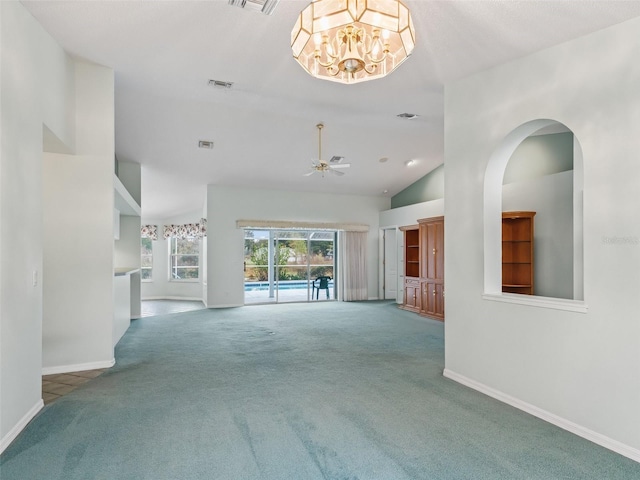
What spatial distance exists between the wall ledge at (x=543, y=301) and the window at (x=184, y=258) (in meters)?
9.12

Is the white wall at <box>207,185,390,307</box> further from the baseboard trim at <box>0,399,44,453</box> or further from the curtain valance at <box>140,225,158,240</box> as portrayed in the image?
the baseboard trim at <box>0,399,44,453</box>

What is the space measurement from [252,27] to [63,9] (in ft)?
4.80

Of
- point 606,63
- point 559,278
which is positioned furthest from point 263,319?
point 606,63

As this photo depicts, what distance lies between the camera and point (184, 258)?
1134 cm

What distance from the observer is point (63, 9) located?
3.13m

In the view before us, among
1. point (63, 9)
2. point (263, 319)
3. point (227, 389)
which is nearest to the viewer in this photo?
point (63, 9)

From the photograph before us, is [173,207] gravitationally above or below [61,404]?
above

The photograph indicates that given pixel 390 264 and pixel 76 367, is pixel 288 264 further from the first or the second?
pixel 76 367

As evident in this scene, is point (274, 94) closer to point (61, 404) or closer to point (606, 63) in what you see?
point (606, 63)

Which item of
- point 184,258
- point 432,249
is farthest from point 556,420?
point 184,258

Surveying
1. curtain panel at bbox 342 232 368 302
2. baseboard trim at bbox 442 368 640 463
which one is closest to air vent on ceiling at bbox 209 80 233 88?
baseboard trim at bbox 442 368 640 463

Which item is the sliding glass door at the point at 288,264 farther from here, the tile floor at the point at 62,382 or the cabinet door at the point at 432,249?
the tile floor at the point at 62,382

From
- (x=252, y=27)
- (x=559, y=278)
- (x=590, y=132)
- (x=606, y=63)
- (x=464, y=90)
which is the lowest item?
(x=559, y=278)

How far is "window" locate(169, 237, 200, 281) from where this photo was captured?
37.0ft
